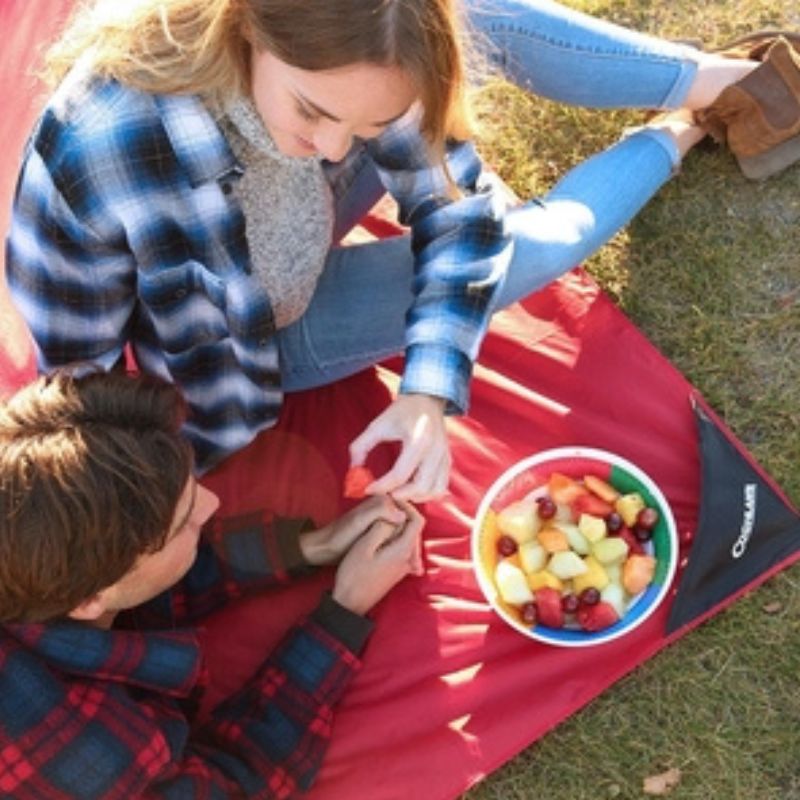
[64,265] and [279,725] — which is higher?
[64,265]

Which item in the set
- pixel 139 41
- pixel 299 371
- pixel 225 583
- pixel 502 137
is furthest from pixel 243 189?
pixel 502 137

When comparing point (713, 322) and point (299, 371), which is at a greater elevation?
point (299, 371)

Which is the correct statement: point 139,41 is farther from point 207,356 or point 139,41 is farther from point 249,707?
point 249,707

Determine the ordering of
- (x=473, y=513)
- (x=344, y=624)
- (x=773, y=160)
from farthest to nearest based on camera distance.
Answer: (x=773, y=160) → (x=473, y=513) → (x=344, y=624)

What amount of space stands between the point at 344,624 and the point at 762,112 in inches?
56.3

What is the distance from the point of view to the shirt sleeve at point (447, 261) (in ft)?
6.92

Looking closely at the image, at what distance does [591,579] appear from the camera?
2.30 m

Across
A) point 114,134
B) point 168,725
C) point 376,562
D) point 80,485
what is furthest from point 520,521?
point 114,134

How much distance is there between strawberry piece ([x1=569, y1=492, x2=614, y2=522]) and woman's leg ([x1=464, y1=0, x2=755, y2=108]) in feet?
2.78

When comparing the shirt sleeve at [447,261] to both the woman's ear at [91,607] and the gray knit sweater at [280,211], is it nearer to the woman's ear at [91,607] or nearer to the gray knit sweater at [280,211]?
the gray knit sweater at [280,211]

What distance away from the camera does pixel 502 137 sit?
119 inches

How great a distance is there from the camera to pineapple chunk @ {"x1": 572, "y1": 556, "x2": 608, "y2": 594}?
230 centimetres

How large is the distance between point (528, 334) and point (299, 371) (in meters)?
0.52

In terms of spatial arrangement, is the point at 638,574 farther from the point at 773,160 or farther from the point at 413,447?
the point at 773,160
